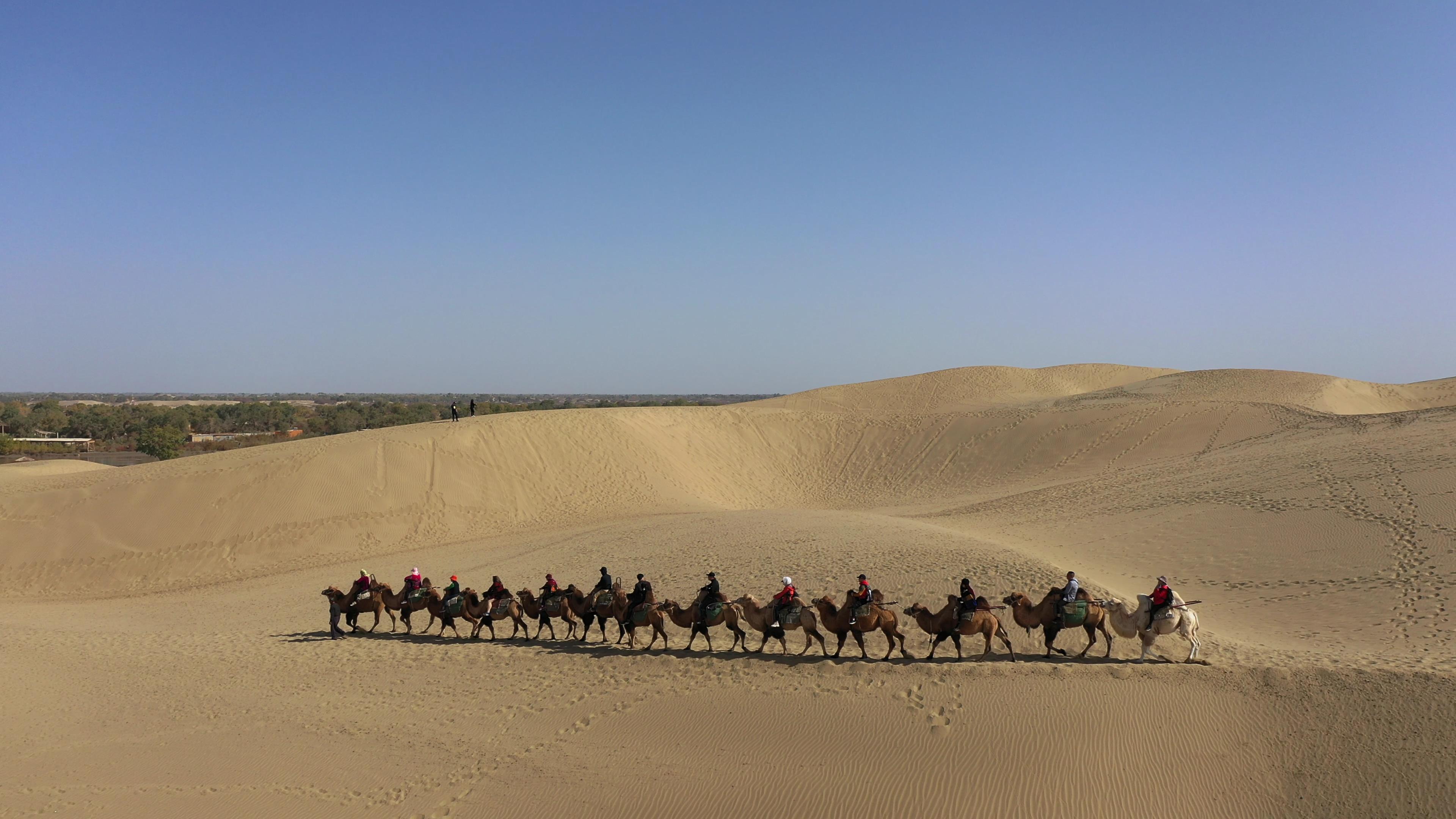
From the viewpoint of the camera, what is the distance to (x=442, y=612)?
16484 millimetres

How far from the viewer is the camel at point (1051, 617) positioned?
1282 cm

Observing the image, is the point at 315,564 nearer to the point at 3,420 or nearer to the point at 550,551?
the point at 550,551

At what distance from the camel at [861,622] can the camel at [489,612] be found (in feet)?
20.0

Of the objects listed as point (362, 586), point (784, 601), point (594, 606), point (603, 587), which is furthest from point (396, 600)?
point (784, 601)

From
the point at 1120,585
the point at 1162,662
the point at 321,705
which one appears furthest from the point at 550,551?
the point at 1162,662

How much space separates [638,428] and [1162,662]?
3400 cm

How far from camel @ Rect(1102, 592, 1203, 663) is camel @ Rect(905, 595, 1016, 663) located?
1688 millimetres

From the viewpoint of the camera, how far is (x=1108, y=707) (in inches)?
421

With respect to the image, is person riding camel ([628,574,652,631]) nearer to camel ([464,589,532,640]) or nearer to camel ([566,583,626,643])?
camel ([566,583,626,643])

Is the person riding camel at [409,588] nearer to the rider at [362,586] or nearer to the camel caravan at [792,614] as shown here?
the camel caravan at [792,614]

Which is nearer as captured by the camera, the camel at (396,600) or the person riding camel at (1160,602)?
the person riding camel at (1160,602)

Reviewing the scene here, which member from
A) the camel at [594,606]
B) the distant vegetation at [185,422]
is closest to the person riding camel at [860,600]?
the camel at [594,606]

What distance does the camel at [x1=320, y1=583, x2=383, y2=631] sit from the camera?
17047 millimetres

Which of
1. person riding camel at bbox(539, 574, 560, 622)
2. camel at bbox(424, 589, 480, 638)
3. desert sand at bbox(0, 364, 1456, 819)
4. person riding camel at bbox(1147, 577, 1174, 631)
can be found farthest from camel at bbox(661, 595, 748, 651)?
person riding camel at bbox(1147, 577, 1174, 631)
